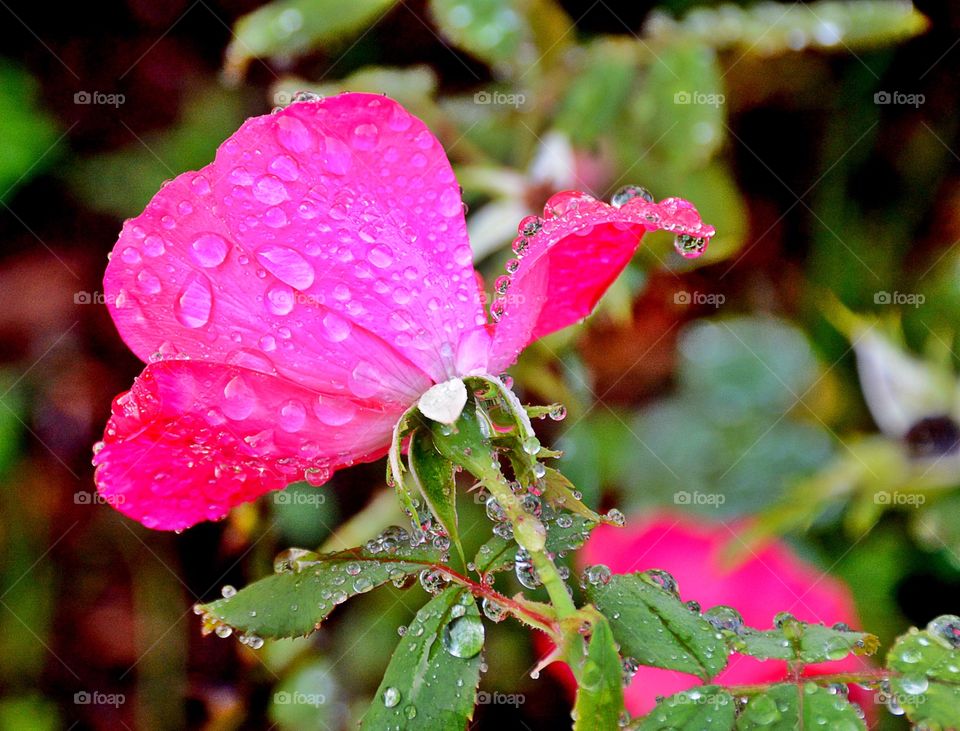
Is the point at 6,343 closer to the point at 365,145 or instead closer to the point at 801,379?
the point at 365,145

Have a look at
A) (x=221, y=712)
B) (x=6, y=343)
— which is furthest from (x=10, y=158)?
(x=221, y=712)

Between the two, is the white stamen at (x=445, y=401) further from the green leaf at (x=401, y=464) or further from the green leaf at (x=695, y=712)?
the green leaf at (x=695, y=712)

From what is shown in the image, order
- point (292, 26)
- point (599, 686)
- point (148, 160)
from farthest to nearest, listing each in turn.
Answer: point (148, 160) → point (292, 26) → point (599, 686)

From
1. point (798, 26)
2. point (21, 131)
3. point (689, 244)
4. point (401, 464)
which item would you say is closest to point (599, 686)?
point (401, 464)

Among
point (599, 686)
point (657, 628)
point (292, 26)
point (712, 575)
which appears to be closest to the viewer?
point (599, 686)

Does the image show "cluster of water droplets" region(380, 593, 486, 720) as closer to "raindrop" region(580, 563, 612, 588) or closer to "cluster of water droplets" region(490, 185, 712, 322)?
"raindrop" region(580, 563, 612, 588)

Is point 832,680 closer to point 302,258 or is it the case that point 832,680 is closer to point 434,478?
point 434,478

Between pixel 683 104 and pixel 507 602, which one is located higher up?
pixel 683 104
